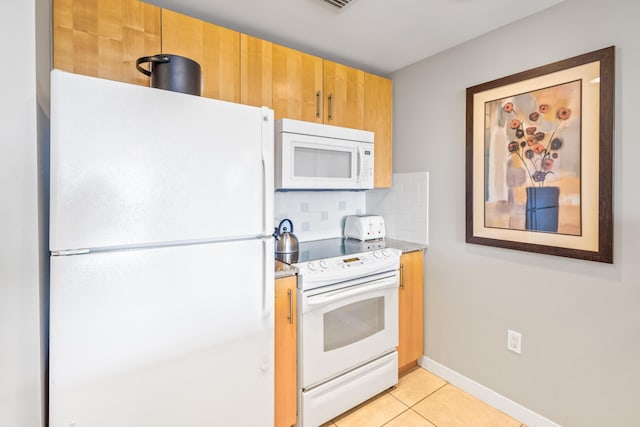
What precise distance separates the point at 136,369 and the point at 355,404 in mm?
1292

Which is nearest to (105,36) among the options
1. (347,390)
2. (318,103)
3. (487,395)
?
(318,103)

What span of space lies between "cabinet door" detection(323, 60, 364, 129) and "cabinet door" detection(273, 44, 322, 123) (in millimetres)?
72

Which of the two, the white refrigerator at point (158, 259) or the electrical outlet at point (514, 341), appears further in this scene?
the electrical outlet at point (514, 341)

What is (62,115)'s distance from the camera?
0.96 m

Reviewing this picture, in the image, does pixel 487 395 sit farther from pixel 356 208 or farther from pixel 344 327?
pixel 356 208

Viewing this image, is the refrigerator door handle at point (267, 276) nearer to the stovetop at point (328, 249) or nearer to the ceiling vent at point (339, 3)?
the stovetop at point (328, 249)

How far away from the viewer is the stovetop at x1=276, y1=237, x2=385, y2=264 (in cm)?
184

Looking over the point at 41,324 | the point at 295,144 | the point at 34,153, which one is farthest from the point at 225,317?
the point at 295,144

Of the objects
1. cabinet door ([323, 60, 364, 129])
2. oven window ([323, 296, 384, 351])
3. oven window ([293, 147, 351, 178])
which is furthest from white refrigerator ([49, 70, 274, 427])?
cabinet door ([323, 60, 364, 129])

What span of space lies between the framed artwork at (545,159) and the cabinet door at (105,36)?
1.89 m

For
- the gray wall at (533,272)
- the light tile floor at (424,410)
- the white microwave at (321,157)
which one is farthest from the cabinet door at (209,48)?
the light tile floor at (424,410)

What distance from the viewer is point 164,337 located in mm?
1151

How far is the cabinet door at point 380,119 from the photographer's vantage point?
2.36m

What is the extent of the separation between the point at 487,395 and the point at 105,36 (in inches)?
113
